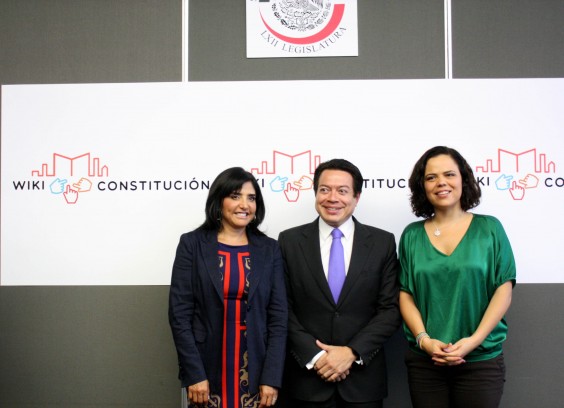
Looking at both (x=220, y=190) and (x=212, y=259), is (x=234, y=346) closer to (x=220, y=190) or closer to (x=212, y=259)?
(x=212, y=259)

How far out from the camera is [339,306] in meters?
2.24

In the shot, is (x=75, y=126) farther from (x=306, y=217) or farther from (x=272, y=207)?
(x=306, y=217)

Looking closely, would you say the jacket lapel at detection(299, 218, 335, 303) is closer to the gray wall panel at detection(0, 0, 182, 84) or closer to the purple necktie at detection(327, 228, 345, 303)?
the purple necktie at detection(327, 228, 345, 303)

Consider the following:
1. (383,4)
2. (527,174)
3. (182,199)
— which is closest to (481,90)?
(527,174)

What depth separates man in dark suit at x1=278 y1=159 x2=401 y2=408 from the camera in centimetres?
220

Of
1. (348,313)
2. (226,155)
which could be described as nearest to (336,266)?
(348,313)

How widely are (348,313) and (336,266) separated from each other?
0.23 m

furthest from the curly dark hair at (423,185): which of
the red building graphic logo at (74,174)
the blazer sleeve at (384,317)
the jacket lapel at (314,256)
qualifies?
the red building graphic logo at (74,174)

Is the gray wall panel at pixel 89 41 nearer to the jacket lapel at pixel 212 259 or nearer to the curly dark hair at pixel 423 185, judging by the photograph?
the jacket lapel at pixel 212 259

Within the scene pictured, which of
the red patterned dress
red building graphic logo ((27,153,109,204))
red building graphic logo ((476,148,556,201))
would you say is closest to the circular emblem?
red building graphic logo ((476,148,556,201))

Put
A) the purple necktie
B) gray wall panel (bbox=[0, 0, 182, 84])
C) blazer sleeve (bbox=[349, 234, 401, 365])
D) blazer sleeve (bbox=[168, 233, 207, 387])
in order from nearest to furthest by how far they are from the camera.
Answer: blazer sleeve (bbox=[168, 233, 207, 387]), blazer sleeve (bbox=[349, 234, 401, 365]), the purple necktie, gray wall panel (bbox=[0, 0, 182, 84])

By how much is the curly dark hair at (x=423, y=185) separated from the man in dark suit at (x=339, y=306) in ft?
0.77

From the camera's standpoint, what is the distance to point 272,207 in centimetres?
304

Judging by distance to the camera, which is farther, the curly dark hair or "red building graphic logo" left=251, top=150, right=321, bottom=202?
"red building graphic logo" left=251, top=150, right=321, bottom=202
